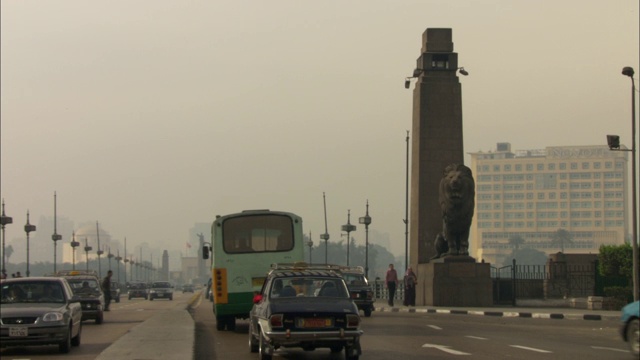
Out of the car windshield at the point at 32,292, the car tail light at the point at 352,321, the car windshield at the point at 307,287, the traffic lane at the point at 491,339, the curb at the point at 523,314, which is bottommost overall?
the curb at the point at 523,314

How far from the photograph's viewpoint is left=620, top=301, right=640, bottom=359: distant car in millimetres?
16125

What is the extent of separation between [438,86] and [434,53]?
1.71 meters

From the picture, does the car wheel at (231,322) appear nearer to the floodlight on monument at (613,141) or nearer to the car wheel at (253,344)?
the car wheel at (253,344)

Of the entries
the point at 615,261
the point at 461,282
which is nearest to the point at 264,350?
the point at 461,282

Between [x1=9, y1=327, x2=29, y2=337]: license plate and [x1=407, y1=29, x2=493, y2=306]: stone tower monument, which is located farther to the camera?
[x1=407, y1=29, x2=493, y2=306]: stone tower monument

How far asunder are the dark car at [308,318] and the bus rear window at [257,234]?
31.4 ft

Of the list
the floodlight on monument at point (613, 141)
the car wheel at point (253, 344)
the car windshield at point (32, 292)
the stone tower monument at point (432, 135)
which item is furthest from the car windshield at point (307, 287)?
the stone tower monument at point (432, 135)

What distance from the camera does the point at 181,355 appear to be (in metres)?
16.6

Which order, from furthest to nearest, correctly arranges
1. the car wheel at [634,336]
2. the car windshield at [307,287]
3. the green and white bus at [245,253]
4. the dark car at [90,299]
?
the dark car at [90,299]
the green and white bus at [245,253]
the car windshield at [307,287]
the car wheel at [634,336]

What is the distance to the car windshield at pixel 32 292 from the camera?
2036cm

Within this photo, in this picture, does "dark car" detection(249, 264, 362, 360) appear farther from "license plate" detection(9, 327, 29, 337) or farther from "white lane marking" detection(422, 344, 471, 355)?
"license plate" detection(9, 327, 29, 337)

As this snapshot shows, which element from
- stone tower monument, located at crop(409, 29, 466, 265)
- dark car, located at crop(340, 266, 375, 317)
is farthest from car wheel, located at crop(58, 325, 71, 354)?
stone tower monument, located at crop(409, 29, 466, 265)

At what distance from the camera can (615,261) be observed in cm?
4503

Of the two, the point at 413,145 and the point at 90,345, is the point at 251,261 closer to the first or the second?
the point at 90,345
